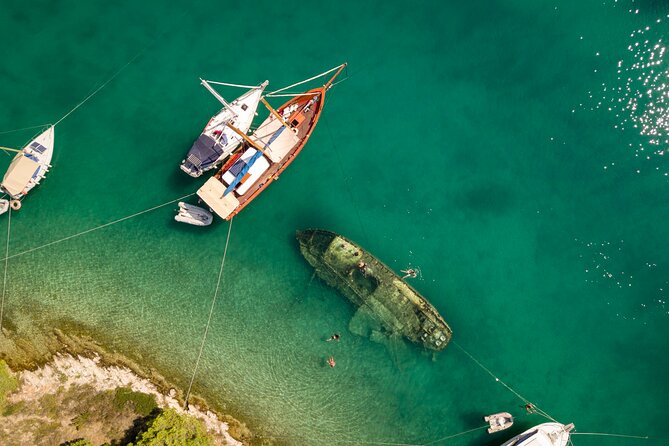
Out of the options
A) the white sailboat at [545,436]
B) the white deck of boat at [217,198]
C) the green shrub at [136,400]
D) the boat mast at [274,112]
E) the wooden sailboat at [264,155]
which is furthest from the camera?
the white sailboat at [545,436]

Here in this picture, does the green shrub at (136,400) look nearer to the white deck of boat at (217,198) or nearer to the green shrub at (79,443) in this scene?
the green shrub at (79,443)

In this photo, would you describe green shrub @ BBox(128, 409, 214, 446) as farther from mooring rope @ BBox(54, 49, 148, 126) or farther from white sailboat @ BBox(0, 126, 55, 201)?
mooring rope @ BBox(54, 49, 148, 126)

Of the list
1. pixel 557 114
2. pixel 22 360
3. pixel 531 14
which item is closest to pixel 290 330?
pixel 22 360

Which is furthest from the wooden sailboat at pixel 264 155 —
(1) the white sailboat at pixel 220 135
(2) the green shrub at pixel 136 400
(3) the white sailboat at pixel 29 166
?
(2) the green shrub at pixel 136 400

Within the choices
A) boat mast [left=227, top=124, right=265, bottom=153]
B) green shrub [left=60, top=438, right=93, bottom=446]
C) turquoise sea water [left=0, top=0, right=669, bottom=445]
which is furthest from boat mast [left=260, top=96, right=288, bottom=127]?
green shrub [left=60, top=438, right=93, bottom=446]

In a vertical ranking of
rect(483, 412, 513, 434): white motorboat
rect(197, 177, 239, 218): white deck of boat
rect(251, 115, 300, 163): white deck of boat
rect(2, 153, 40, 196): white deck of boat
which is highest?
rect(251, 115, 300, 163): white deck of boat

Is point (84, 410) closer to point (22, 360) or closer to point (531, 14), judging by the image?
point (22, 360)

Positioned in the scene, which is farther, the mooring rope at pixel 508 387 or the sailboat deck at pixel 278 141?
the mooring rope at pixel 508 387
